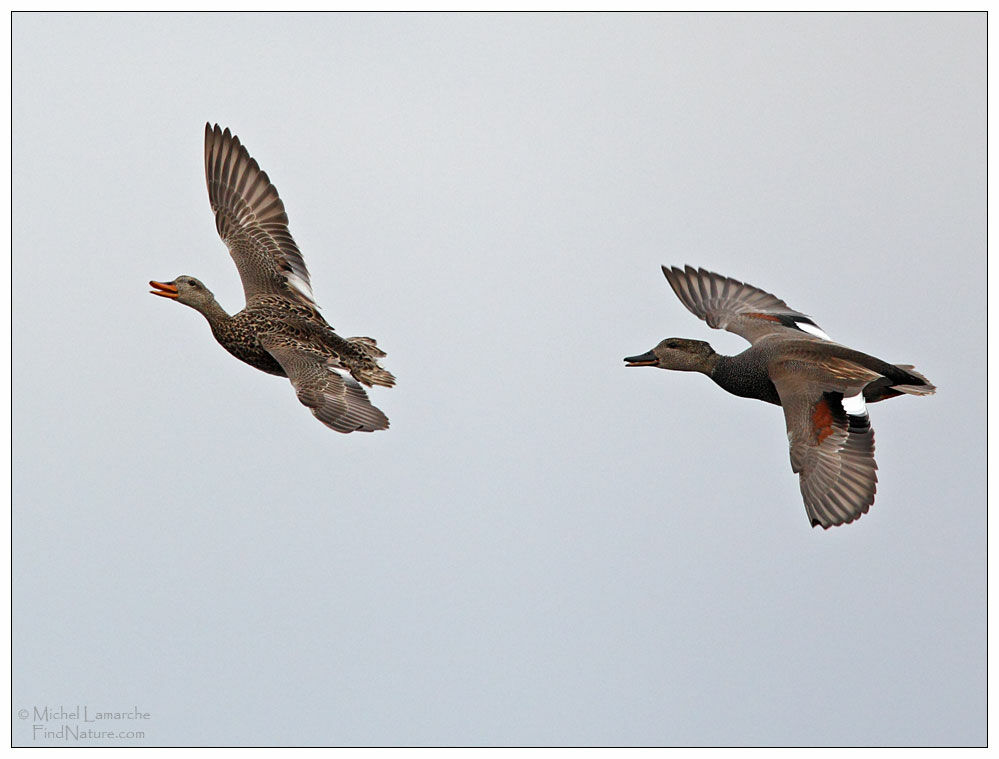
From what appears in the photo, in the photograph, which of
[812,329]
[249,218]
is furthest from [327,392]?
[812,329]

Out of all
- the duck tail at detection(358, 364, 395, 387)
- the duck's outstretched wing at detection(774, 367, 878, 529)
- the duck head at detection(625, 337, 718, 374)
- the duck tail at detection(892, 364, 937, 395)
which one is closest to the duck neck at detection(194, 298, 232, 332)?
the duck tail at detection(358, 364, 395, 387)

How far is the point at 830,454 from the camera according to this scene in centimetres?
742

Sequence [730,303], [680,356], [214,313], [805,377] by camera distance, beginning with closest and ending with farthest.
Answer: [805,377]
[214,313]
[680,356]
[730,303]

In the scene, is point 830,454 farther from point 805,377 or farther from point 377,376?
point 377,376

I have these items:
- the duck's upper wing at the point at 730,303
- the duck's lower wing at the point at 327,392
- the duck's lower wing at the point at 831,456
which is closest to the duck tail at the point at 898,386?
the duck's lower wing at the point at 831,456

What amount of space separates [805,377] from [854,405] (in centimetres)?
32

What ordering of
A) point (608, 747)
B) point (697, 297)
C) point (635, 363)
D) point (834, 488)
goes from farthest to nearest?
point (697, 297), point (635, 363), point (608, 747), point (834, 488)

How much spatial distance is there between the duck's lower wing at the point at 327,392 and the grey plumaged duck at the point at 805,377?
1800 millimetres

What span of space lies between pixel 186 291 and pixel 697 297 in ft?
10.3

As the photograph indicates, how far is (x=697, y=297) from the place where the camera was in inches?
356

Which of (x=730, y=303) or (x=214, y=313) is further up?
(x=730, y=303)

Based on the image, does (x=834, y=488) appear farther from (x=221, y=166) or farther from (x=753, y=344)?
(x=221, y=166)

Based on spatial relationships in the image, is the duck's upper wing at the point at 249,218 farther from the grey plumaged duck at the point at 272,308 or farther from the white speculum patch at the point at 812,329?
the white speculum patch at the point at 812,329

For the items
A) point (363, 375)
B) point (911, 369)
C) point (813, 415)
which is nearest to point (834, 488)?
point (813, 415)
